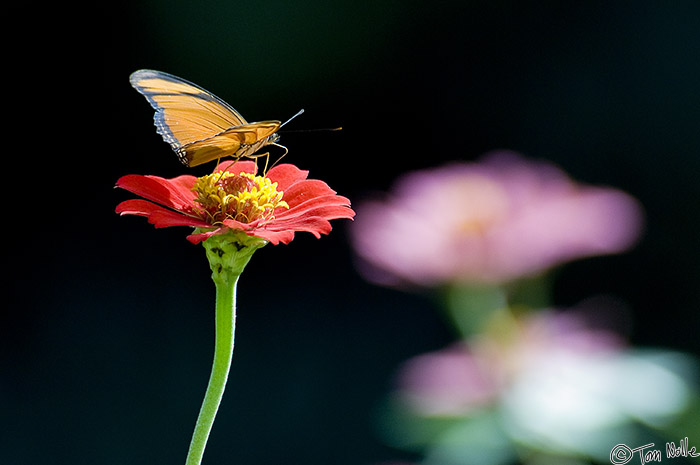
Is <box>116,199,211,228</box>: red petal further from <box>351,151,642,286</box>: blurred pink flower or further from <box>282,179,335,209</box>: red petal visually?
<box>351,151,642,286</box>: blurred pink flower

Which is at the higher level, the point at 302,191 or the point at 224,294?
the point at 302,191

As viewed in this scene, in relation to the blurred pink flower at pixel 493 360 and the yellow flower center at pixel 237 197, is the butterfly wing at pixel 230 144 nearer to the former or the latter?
the yellow flower center at pixel 237 197

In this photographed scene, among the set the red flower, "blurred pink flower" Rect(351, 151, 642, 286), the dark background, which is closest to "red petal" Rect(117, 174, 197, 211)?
the red flower

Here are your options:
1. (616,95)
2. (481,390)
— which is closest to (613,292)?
(616,95)

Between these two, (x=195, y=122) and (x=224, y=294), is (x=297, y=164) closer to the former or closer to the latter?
(x=195, y=122)

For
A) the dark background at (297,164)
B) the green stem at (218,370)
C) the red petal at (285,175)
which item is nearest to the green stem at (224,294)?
the green stem at (218,370)

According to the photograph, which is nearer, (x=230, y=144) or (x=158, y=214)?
(x=158, y=214)

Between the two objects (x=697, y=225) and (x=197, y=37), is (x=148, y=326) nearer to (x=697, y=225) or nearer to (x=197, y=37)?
(x=197, y=37)

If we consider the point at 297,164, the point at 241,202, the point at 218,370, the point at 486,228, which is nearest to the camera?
the point at 218,370

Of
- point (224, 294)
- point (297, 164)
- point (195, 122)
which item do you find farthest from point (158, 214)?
point (297, 164)
